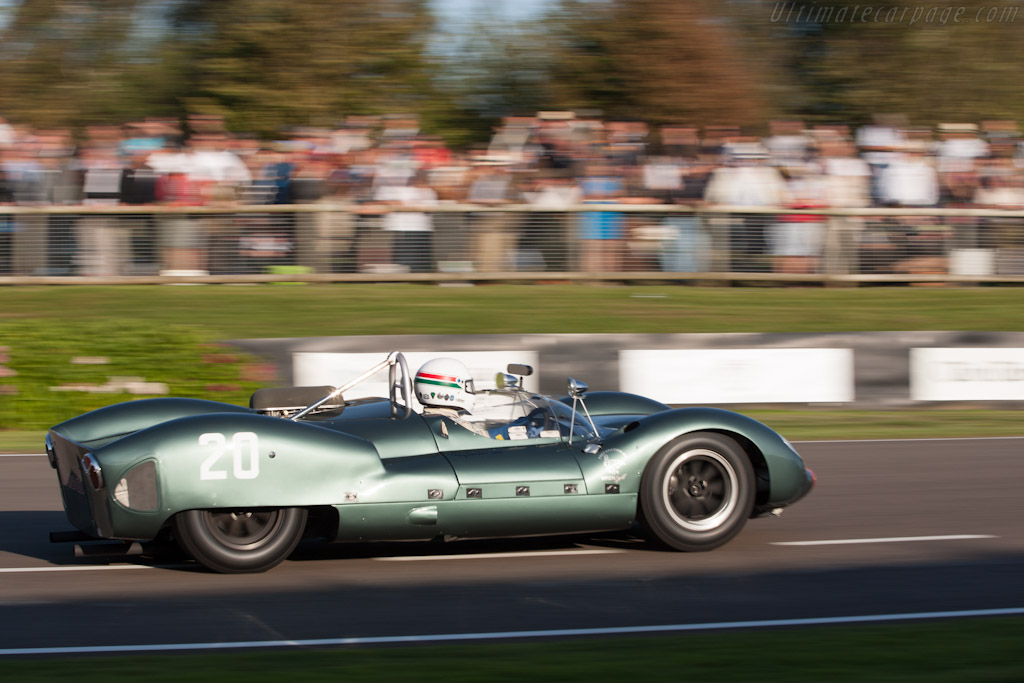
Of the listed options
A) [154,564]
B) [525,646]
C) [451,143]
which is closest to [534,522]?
[525,646]

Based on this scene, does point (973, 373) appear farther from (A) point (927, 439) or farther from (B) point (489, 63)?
(B) point (489, 63)

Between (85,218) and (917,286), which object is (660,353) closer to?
(917,286)

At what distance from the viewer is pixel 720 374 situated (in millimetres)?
10875

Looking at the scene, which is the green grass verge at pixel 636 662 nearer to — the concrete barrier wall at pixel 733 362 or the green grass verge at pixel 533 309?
the concrete barrier wall at pixel 733 362

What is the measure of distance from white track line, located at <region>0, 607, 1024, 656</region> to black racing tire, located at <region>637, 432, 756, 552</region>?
43.0 inches

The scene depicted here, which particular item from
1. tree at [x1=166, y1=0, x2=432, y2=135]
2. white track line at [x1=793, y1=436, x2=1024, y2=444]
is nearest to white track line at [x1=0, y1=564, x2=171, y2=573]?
white track line at [x1=793, y1=436, x2=1024, y2=444]

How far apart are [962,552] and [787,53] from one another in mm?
20488

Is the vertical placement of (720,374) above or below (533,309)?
below

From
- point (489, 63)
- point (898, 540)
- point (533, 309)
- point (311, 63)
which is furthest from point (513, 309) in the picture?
point (489, 63)

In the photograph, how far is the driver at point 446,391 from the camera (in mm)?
5793

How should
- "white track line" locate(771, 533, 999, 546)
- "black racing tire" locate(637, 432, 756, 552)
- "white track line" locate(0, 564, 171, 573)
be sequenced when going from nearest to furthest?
"white track line" locate(0, 564, 171, 573), "black racing tire" locate(637, 432, 756, 552), "white track line" locate(771, 533, 999, 546)

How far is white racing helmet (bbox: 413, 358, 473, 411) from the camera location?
580 centimetres

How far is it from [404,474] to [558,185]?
8.77 m

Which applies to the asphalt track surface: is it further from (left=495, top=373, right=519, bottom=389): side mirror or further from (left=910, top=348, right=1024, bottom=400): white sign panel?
(left=910, top=348, right=1024, bottom=400): white sign panel
